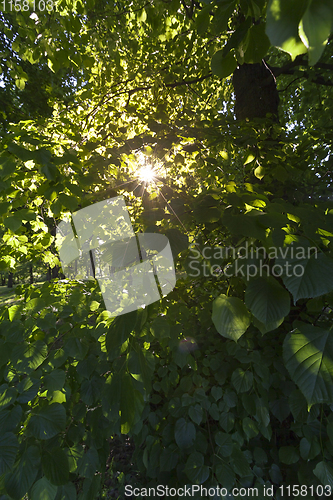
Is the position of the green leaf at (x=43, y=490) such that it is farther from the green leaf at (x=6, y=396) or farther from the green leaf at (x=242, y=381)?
the green leaf at (x=242, y=381)

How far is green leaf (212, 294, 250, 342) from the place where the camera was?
0.84m

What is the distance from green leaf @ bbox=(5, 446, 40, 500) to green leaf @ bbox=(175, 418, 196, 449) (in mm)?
826

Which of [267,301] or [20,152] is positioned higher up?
[20,152]

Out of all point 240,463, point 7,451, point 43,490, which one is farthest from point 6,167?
point 240,463

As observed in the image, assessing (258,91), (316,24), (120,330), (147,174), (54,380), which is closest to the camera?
(316,24)

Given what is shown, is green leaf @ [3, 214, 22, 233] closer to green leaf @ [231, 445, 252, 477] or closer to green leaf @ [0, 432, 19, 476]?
green leaf @ [0, 432, 19, 476]

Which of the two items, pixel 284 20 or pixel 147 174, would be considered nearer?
pixel 284 20

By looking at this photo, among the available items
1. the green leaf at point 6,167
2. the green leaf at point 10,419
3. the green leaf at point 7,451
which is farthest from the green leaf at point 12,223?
the green leaf at point 7,451

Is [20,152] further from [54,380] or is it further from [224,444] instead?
[224,444]

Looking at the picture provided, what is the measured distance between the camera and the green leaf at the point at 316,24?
0.45m

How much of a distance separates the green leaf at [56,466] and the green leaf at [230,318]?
1.08 m

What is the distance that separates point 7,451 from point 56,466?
261 mm

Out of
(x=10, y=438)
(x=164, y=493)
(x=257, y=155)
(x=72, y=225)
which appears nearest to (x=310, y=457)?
(x=164, y=493)

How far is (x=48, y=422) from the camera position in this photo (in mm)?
1198
